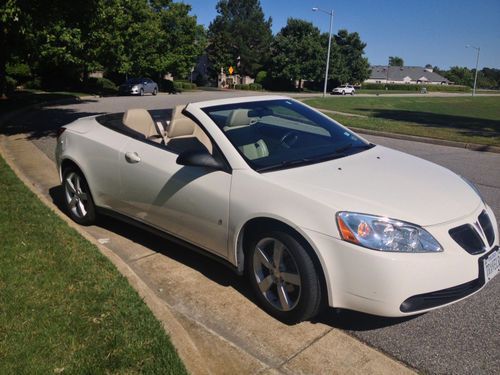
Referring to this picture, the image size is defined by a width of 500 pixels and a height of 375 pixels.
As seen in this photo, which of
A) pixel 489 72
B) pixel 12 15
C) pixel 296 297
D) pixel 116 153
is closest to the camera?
pixel 296 297

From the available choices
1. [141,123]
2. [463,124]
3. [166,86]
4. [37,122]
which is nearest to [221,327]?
[141,123]

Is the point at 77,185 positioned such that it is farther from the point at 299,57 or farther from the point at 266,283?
the point at 299,57

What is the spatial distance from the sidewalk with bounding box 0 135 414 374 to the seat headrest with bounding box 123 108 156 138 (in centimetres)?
110

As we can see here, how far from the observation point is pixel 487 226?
10.7 ft

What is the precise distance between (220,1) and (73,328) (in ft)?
289

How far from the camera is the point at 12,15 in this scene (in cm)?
905

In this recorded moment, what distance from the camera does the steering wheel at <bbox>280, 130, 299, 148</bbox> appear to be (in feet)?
13.2

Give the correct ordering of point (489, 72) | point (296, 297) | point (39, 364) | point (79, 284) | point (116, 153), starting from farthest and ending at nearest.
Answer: point (489, 72)
point (116, 153)
point (79, 284)
point (296, 297)
point (39, 364)

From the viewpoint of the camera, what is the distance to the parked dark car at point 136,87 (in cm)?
3431

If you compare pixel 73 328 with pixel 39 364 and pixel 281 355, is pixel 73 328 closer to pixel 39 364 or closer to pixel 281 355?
pixel 39 364

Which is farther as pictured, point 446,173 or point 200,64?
point 200,64

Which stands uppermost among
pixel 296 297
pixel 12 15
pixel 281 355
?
pixel 12 15

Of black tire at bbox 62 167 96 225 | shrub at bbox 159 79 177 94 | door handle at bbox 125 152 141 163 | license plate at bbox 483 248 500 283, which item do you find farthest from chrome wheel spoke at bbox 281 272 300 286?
shrub at bbox 159 79 177 94

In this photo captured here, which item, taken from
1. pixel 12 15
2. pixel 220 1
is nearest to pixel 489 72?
pixel 220 1
